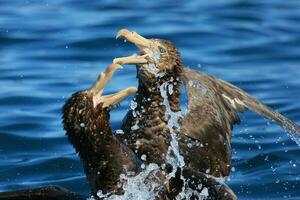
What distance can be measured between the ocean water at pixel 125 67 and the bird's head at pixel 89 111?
2722mm

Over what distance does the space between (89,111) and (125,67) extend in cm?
669

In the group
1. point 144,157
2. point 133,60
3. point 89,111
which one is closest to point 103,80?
point 89,111

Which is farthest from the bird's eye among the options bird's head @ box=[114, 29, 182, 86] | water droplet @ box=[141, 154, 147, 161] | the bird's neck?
water droplet @ box=[141, 154, 147, 161]

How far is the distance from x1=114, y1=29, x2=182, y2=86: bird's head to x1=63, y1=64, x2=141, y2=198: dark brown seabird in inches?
35.0

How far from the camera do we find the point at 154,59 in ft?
31.8

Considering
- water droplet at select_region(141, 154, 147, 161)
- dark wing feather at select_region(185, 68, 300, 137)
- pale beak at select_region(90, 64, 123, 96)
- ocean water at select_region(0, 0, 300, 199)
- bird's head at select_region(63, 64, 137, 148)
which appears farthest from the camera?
ocean water at select_region(0, 0, 300, 199)

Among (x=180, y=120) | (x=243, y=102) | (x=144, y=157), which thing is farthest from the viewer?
(x=243, y=102)

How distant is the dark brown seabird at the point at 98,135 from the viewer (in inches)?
340

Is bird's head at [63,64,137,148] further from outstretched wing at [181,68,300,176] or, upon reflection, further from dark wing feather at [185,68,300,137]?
dark wing feather at [185,68,300,137]

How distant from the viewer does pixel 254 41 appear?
17031 mm

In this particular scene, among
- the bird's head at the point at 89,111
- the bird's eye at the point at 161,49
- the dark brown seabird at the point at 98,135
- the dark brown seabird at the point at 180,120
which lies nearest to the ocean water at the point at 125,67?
the dark brown seabird at the point at 180,120

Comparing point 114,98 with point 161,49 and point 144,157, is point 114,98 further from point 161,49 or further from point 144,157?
point 161,49

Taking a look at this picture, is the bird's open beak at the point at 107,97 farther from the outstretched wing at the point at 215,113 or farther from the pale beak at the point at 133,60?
the outstretched wing at the point at 215,113

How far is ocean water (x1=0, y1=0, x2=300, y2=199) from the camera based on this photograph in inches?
475
